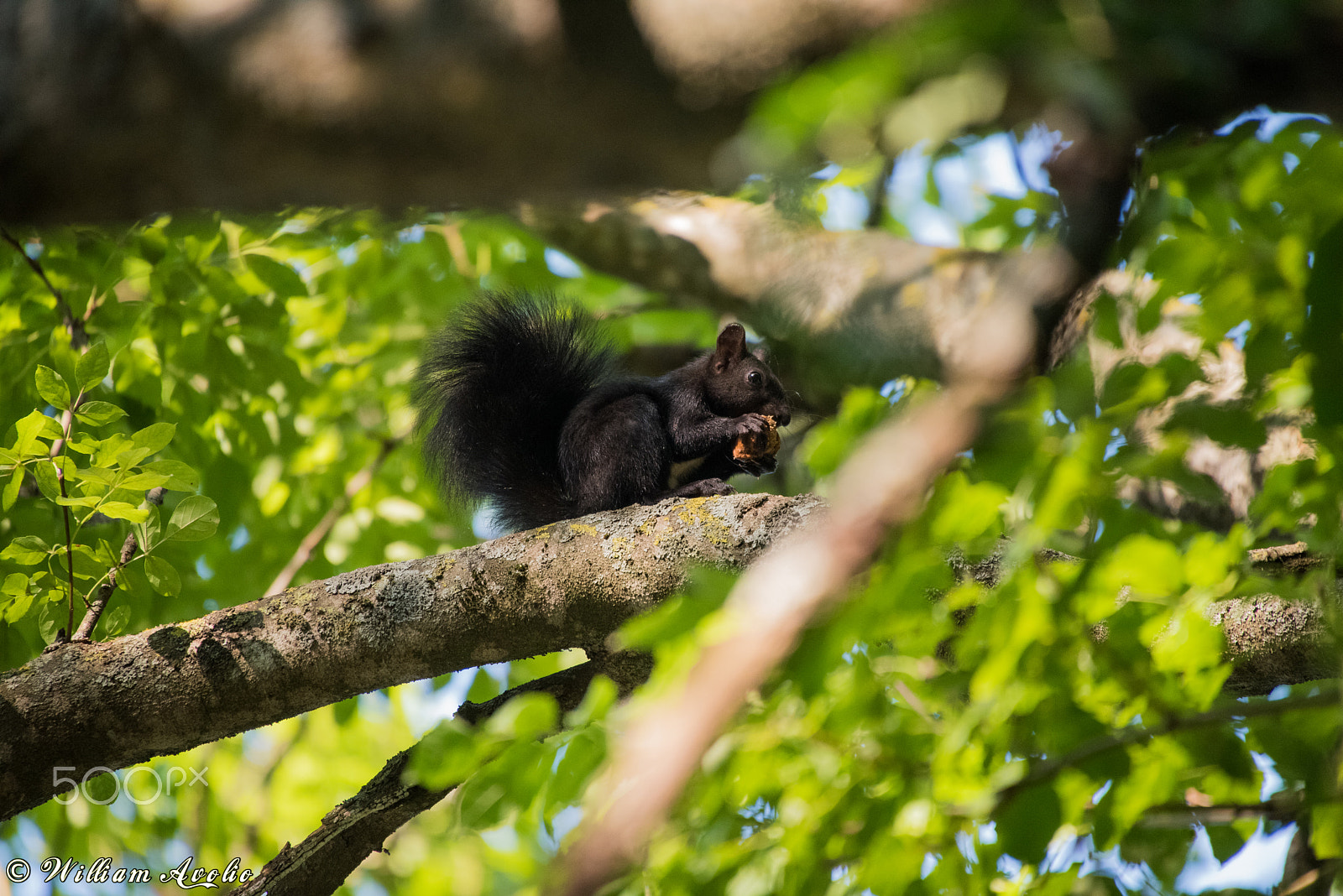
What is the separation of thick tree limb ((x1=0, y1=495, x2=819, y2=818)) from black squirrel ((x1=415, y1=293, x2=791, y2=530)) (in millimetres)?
1116

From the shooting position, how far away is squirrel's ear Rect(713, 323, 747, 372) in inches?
160

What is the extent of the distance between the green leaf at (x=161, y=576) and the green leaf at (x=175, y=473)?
231mm

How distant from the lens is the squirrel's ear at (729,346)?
4.07m

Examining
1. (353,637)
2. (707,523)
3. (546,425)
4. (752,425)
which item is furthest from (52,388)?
(752,425)

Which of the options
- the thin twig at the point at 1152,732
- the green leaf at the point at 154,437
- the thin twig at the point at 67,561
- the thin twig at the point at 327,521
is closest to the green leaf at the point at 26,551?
the thin twig at the point at 67,561

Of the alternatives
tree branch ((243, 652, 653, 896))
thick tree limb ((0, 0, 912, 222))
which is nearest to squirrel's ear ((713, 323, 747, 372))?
tree branch ((243, 652, 653, 896))

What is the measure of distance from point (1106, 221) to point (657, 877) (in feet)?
3.52

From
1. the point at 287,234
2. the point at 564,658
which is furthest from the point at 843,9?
the point at 564,658

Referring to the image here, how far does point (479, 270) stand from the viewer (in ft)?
14.7

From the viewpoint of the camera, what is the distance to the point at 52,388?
6.50ft

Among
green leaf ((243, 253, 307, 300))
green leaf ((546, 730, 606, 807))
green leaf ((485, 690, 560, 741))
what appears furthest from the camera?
green leaf ((243, 253, 307, 300))

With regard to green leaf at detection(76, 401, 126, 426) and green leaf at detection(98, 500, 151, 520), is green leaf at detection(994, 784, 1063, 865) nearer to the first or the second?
green leaf at detection(98, 500, 151, 520)

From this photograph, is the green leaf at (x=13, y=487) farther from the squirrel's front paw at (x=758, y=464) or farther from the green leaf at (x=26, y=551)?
the squirrel's front paw at (x=758, y=464)

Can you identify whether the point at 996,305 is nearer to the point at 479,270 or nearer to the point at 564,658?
the point at 479,270
